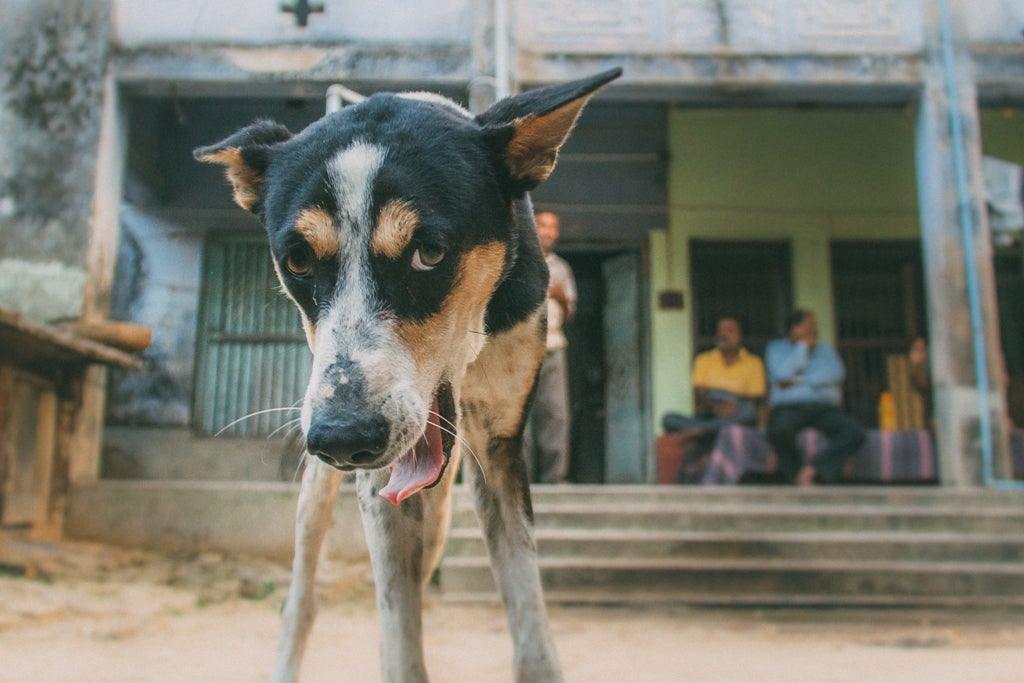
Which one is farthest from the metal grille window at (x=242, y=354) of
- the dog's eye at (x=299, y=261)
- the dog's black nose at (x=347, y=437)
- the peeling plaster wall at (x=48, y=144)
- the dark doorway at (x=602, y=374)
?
the dog's black nose at (x=347, y=437)

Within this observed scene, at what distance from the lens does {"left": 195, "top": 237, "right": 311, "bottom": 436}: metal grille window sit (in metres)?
8.99

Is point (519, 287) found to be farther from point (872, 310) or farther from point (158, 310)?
point (872, 310)

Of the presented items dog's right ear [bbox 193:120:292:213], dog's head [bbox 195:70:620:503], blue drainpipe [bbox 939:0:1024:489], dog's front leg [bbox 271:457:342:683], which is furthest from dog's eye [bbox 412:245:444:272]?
blue drainpipe [bbox 939:0:1024:489]

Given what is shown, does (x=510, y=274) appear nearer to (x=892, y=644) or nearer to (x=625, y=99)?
(x=892, y=644)

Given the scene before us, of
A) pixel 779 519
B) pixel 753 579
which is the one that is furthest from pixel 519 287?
pixel 779 519

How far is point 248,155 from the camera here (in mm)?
2309

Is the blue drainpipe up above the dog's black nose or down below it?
above

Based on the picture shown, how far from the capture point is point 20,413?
21.5 ft

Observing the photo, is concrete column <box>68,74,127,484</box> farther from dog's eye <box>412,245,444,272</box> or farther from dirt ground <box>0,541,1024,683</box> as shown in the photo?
dog's eye <box>412,245,444,272</box>

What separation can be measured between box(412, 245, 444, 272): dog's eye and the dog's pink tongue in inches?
14.4

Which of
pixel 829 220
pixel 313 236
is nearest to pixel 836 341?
pixel 829 220

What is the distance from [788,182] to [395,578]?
318 inches

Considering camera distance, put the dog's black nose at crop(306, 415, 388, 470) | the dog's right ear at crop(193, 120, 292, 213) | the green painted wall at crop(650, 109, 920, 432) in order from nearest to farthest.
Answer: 1. the dog's black nose at crop(306, 415, 388, 470)
2. the dog's right ear at crop(193, 120, 292, 213)
3. the green painted wall at crop(650, 109, 920, 432)

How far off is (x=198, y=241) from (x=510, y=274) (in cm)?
761
